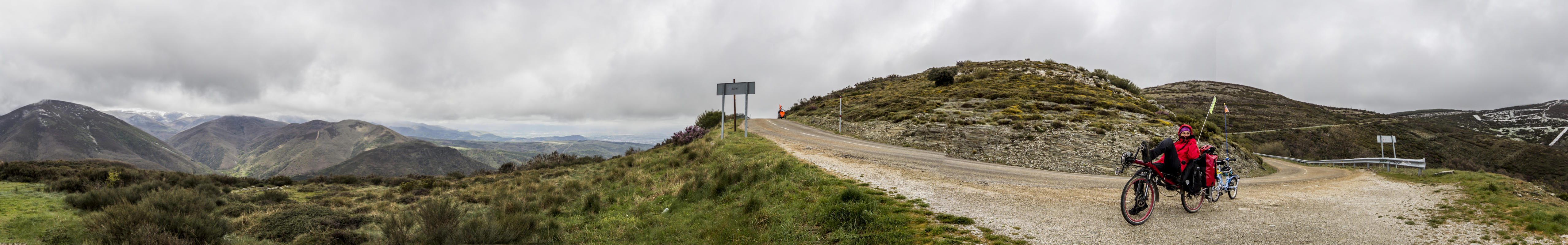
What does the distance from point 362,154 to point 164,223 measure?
711ft

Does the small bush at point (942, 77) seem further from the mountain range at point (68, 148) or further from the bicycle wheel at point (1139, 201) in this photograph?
the mountain range at point (68, 148)

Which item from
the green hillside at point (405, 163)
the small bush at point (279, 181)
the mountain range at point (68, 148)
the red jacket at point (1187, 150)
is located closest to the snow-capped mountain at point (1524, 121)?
the red jacket at point (1187, 150)

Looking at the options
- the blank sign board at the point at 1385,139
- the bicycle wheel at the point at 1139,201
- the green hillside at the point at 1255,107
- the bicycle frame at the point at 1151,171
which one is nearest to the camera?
the bicycle wheel at the point at 1139,201

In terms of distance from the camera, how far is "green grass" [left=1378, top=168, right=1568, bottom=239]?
534 centimetres

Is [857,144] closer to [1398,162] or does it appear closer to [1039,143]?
[1039,143]

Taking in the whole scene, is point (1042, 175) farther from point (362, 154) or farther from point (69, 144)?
point (69, 144)

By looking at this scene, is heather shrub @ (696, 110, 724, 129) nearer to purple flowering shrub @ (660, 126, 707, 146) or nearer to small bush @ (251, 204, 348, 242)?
purple flowering shrub @ (660, 126, 707, 146)

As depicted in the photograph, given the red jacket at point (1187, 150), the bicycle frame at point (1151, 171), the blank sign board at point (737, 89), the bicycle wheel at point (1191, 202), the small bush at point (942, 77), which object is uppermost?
the small bush at point (942, 77)

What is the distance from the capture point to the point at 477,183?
1753 cm

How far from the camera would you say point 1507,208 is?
6.57 m

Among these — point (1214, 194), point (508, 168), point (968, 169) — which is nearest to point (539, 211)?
point (968, 169)

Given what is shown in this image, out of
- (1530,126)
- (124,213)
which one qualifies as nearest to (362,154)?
(124,213)

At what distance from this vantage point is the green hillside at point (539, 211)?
5.45m

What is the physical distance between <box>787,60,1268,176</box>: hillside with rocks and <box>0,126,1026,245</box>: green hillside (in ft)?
25.6
